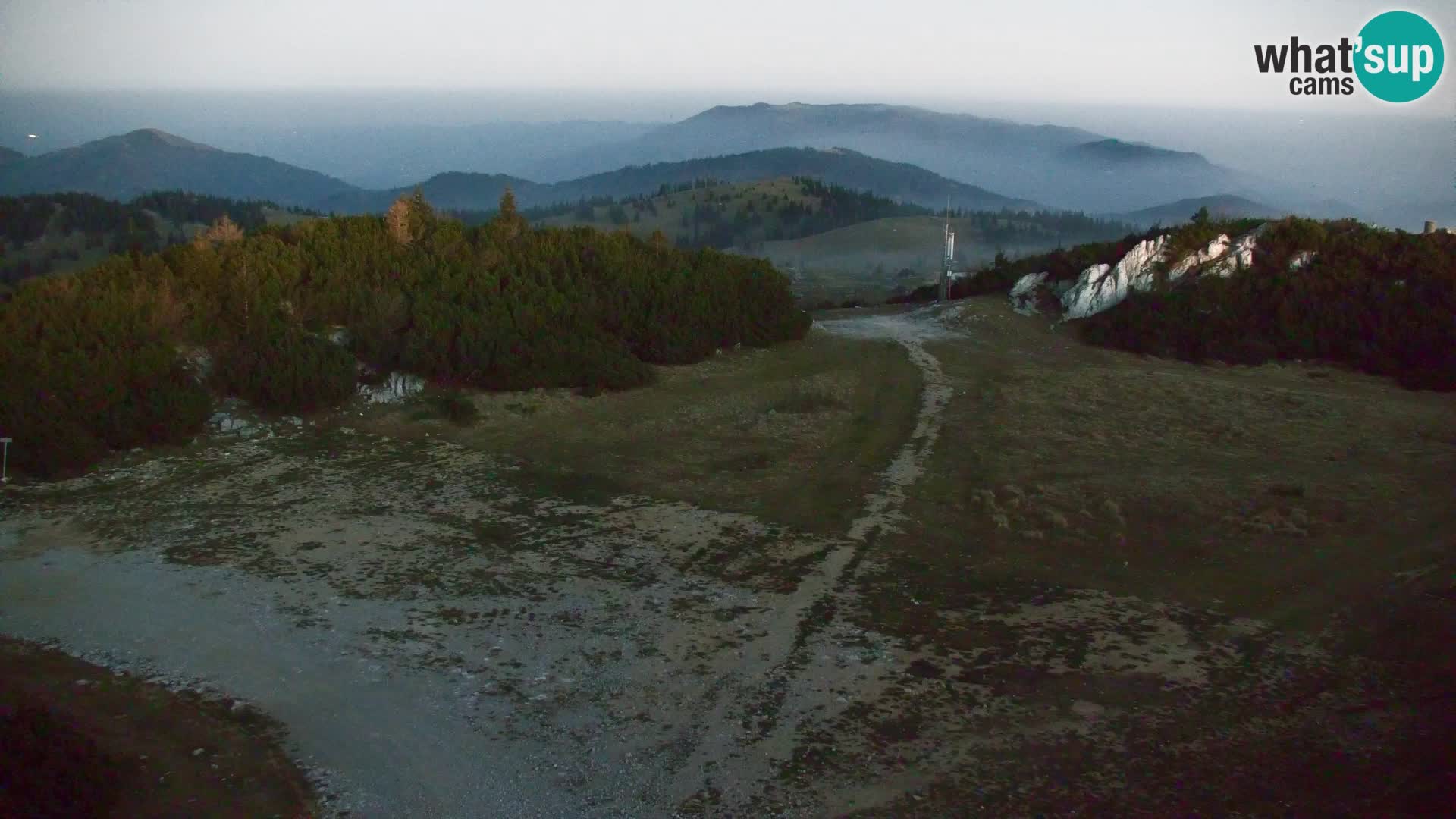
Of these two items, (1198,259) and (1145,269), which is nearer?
(1198,259)

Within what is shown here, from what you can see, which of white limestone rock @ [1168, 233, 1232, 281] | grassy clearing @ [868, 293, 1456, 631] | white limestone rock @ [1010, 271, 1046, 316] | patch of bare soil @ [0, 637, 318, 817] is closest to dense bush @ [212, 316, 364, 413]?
patch of bare soil @ [0, 637, 318, 817]

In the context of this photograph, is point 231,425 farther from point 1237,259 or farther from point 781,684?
point 1237,259

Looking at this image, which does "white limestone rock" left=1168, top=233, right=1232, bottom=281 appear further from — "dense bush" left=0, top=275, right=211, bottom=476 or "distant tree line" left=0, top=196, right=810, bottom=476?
"dense bush" left=0, top=275, right=211, bottom=476

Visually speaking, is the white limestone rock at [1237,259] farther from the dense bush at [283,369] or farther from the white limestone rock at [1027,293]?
the dense bush at [283,369]

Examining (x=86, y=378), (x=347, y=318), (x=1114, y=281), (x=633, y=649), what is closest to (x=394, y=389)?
(x=347, y=318)

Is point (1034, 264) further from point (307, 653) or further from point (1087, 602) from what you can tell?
point (307, 653)

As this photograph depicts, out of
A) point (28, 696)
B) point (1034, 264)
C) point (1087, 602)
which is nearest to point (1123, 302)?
point (1034, 264)
